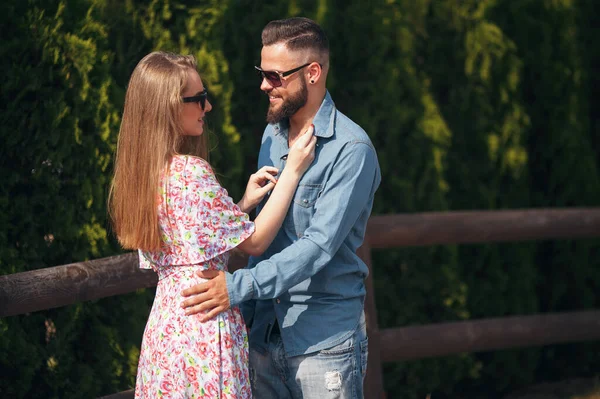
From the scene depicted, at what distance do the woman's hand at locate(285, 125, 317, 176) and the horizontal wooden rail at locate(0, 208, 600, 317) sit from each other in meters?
1.08

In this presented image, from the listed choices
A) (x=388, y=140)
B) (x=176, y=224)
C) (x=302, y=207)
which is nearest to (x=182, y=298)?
(x=176, y=224)

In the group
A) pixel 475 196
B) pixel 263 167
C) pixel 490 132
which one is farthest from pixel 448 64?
pixel 263 167

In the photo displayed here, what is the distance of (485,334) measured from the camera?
5.56 metres

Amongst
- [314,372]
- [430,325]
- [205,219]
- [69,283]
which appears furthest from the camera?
[430,325]

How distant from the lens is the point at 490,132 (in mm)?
6324

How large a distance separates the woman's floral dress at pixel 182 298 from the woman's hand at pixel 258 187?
298 millimetres

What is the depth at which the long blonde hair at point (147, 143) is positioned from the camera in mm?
3029

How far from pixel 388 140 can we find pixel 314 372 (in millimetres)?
2782

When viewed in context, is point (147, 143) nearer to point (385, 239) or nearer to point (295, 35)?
point (295, 35)

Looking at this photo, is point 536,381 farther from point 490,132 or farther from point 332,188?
point 332,188

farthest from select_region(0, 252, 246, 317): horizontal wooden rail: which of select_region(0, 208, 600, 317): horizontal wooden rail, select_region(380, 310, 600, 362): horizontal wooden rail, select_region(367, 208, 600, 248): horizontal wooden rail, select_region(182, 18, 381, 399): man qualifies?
select_region(380, 310, 600, 362): horizontal wooden rail

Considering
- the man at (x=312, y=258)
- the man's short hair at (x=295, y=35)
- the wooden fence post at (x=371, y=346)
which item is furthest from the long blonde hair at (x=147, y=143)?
the wooden fence post at (x=371, y=346)

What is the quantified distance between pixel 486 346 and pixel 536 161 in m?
1.78

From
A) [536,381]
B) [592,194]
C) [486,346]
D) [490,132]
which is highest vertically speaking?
[490,132]
